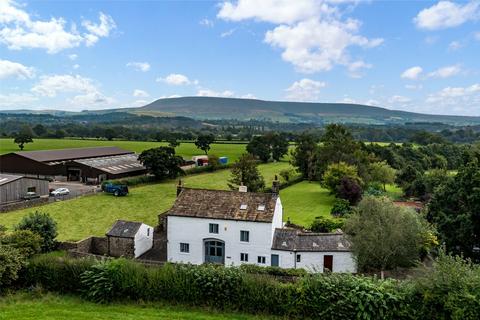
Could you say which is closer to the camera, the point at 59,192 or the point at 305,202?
the point at 59,192

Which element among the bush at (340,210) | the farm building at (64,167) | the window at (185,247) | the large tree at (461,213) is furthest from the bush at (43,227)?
the farm building at (64,167)

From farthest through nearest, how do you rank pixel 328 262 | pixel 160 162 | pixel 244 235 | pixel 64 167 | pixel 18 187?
pixel 64 167 < pixel 160 162 < pixel 18 187 < pixel 244 235 < pixel 328 262

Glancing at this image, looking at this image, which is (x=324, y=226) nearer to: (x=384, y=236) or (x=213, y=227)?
(x=384, y=236)

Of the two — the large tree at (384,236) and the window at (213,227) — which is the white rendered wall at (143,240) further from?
the large tree at (384,236)

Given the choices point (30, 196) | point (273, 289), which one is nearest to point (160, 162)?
point (30, 196)

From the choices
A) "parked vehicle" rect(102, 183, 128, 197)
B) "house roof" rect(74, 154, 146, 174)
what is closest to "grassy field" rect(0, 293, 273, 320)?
"parked vehicle" rect(102, 183, 128, 197)

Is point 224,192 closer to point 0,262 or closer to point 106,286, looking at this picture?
point 106,286
